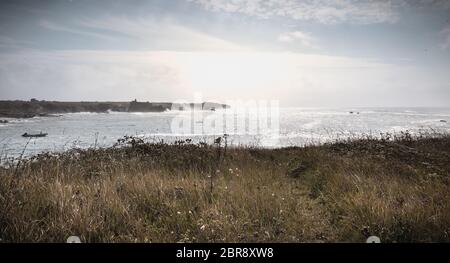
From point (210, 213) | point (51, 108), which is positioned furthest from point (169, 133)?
point (51, 108)

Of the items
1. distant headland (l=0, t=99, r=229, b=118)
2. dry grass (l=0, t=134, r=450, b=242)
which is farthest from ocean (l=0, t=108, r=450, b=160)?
distant headland (l=0, t=99, r=229, b=118)

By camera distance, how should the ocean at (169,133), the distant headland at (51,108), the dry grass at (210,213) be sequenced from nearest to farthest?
the dry grass at (210,213)
the ocean at (169,133)
the distant headland at (51,108)

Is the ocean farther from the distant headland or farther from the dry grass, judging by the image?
the distant headland

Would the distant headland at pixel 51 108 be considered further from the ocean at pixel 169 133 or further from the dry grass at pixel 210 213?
the dry grass at pixel 210 213

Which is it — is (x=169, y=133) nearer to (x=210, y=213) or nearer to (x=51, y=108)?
(x=210, y=213)

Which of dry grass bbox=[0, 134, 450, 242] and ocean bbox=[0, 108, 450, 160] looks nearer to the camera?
dry grass bbox=[0, 134, 450, 242]

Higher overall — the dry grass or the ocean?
the dry grass

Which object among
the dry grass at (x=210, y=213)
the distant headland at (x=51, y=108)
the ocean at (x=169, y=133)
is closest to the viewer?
the dry grass at (x=210, y=213)

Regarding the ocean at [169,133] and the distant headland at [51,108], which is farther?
the distant headland at [51,108]

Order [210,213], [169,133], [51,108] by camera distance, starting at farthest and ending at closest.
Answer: [51,108] < [169,133] < [210,213]

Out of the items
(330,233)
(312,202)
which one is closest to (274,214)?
(330,233)

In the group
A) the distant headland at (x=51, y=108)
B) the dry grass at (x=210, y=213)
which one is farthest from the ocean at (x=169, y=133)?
the distant headland at (x=51, y=108)

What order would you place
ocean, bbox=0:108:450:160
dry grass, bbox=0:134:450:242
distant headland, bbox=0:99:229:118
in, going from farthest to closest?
distant headland, bbox=0:99:229:118
ocean, bbox=0:108:450:160
dry grass, bbox=0:134:450:242

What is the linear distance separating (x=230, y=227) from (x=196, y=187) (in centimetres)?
161
